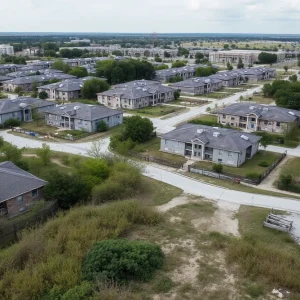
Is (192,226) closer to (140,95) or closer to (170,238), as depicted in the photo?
(170,238)

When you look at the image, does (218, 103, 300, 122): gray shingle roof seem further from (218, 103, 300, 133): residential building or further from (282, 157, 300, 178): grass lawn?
(282, 157, 300, 178): grass lawn

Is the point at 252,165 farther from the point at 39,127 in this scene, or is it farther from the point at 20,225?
the point at 39,127

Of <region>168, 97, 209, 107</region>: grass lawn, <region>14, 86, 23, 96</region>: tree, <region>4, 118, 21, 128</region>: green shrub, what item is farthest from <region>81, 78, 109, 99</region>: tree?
<region>4, 118, 21, 128</region>: green shrub

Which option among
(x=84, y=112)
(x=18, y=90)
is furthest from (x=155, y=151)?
(x=18, y=90)

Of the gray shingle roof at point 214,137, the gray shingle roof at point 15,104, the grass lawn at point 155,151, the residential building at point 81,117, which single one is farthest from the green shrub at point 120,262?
the gray shingle roof at point 15,104

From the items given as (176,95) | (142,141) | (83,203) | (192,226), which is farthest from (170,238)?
(176,95)

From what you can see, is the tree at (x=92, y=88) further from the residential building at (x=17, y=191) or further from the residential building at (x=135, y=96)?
the residential building at (x=17, y=191)
